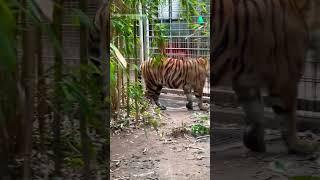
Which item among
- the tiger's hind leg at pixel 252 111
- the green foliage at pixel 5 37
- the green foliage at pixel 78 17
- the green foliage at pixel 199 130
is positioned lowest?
the green foliage at pixel 199 130

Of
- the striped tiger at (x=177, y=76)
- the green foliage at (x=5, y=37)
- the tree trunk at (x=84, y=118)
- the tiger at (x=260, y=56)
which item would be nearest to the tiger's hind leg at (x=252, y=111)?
the tiger at (x=260, y=56)

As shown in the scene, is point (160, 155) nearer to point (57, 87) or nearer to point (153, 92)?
point (57, 87)

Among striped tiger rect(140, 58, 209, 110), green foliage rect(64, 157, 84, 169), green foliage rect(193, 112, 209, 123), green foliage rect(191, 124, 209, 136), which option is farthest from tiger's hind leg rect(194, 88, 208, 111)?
green foliage rect(64, 157, 84, 169)

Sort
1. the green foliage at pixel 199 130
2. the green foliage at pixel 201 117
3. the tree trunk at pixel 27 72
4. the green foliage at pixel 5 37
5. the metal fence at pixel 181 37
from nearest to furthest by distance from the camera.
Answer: the green foliage at pixel 5 37 → the tree trunk at pixel 27 72 → the green foliage at pixel 199 130 → the metal fence at pixel 181 37 → the green foliage at pixel 201 117

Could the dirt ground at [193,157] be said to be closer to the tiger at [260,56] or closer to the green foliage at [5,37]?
the tiger at [260,56]

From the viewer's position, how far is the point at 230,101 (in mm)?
1648

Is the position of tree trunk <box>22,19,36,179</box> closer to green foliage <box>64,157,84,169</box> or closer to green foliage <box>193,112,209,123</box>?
green foliage <box>64,157,84,169</box>

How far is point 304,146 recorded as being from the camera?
1.59 m

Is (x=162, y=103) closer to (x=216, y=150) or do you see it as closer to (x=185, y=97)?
(x=185, y=97)

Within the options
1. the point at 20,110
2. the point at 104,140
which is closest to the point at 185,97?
the point at 104,140

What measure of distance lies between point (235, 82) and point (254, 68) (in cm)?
8

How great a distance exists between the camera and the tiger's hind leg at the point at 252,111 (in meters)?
1.63

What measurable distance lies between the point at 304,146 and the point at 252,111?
0.64 ft

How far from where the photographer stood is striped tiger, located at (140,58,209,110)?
6141mm
